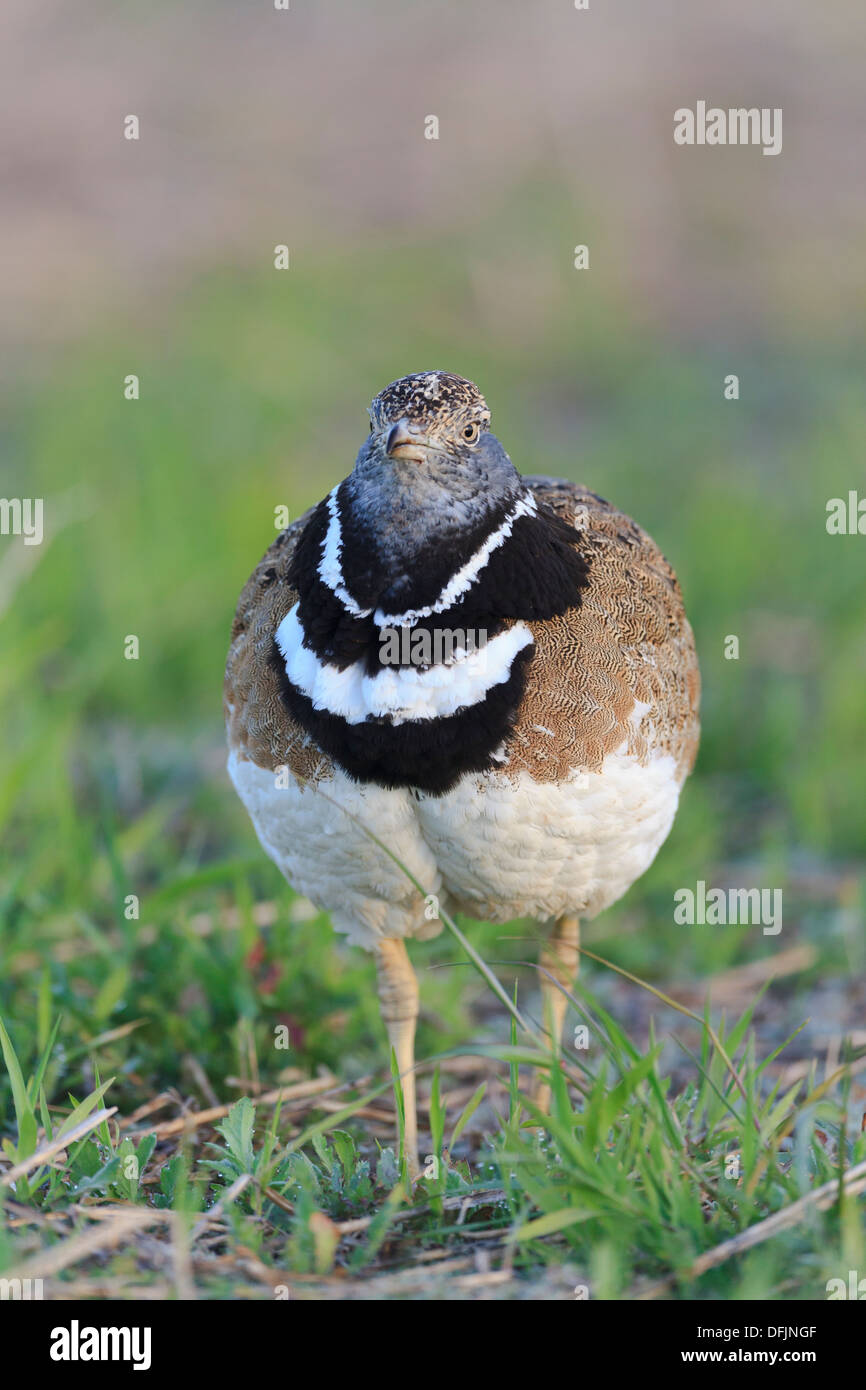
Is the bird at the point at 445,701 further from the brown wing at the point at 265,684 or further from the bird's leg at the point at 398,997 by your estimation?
the bird's leg at the point at 398,997

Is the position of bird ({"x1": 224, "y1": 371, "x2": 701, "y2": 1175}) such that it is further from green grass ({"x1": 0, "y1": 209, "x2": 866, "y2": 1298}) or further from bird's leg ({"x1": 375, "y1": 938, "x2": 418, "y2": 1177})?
green grass ({"x1": 0, "y1": 209, "x2": 866, "y2": 1298})

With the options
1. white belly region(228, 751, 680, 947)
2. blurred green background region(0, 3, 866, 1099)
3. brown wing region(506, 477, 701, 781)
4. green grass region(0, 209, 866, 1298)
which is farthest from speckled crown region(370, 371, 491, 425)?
blurred green background region(0, 3, 866, 1099)

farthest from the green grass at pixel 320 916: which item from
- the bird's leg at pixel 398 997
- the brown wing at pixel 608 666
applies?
the brown wing at pixel 608 666

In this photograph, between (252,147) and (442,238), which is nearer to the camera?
(442,238)

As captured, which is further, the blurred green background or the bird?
the blurred green background

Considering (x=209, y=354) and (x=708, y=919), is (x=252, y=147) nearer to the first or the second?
(x=209, y=354)

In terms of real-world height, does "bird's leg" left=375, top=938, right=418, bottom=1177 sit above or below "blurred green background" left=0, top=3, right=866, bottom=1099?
below
